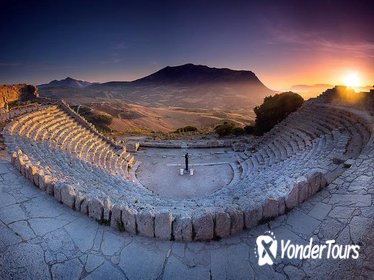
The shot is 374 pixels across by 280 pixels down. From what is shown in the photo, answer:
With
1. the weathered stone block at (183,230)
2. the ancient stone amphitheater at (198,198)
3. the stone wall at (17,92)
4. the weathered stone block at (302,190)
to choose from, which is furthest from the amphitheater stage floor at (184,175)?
the stone wall at (17,92)

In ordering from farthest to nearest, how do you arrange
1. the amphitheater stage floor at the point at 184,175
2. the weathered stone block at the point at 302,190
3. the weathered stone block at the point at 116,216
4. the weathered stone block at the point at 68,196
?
the amphitheater stage floor at the point at 184,175
the weathered stone block at the point at 302,190
the weathered stone block at the point at 68,196
the weathered stone block at the point at 116,216

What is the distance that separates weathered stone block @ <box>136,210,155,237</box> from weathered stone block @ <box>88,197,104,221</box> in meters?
0.97

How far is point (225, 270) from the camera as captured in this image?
14.1 ft

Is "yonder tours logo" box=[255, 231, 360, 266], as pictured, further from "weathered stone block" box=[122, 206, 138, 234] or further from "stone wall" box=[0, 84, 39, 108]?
"stone wall" box=[0, 84, 39, 108]

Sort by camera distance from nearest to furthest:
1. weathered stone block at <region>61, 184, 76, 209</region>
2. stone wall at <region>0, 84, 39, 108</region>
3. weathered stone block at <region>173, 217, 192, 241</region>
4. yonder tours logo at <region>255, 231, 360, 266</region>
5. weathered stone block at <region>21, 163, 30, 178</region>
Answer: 1. yonder tours logo at <region>255, 231, 360, 266</region>
2. weathered stone block at <region>173, 217, 192, 241</region>
3. weathered stone block at <region>61, 184, 76, 209</region>
4. weathered stone block at <region>21, 163, 30, 178</region>
5. stone wall at <region>0, 84, 39, 108</region>

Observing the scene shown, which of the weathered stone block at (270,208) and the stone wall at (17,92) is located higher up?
the stone wall at (17,92)

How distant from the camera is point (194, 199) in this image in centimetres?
1073

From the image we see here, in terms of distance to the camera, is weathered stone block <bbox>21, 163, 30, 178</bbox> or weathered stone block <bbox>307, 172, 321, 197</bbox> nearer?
weathered stone block <bbox>307, 172, 321, 197</bbox>

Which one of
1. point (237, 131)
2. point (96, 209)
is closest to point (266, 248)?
point (96, 209)

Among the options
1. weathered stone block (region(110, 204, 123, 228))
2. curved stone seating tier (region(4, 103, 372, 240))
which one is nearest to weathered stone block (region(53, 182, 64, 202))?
curved stone seating tier (region(4, 103, 372, 240))

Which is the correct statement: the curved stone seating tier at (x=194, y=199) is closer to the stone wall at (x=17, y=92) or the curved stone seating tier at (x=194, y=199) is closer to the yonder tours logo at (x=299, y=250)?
the yonder tours logo at (x=299, y=250)

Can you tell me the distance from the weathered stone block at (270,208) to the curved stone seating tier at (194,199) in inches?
0.9

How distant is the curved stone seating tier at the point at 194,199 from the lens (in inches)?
199

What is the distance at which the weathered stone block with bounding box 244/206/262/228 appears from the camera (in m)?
5.20
